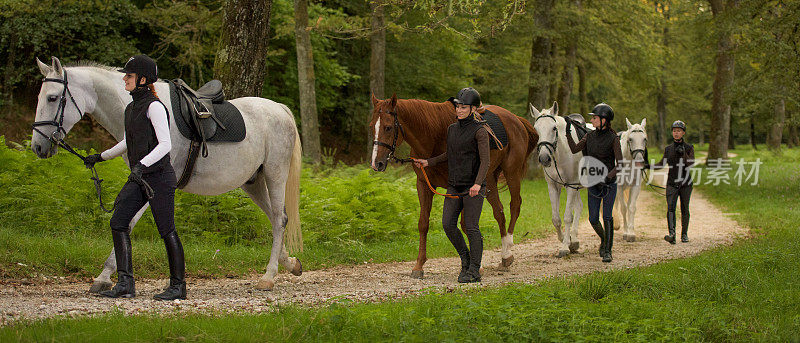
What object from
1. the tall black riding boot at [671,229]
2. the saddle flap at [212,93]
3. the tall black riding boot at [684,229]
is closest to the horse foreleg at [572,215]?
the tall black riding boot at [671,229]

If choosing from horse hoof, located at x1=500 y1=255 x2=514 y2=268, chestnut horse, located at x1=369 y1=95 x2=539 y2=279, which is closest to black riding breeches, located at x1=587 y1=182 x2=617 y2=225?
chestnut horse, located at x1=369 y1=95 x2=539 y2=279

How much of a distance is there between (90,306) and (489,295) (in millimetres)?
3466

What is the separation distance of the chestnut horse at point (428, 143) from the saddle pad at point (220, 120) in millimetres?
1483

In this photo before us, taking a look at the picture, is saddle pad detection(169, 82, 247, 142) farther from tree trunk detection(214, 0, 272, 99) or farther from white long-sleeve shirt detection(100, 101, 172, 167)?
tree trunk detection(214, 0, 272, 99)

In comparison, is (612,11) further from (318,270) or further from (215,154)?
(215,154)

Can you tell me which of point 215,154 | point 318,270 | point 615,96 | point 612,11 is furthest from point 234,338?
point 615,96

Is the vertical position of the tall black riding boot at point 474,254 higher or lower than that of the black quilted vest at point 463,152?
lower

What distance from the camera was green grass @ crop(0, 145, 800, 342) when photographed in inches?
189

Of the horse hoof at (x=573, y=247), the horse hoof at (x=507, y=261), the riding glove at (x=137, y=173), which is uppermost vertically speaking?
the riding glove at (x=137, y=173)

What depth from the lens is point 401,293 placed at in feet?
23.0

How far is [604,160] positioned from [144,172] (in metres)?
6.81

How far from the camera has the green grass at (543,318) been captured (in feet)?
15.7

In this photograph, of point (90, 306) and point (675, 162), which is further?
point (675, 162)

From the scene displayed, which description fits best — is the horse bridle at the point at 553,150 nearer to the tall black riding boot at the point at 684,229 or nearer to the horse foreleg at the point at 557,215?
the horse foreleg at the point at 557,215
